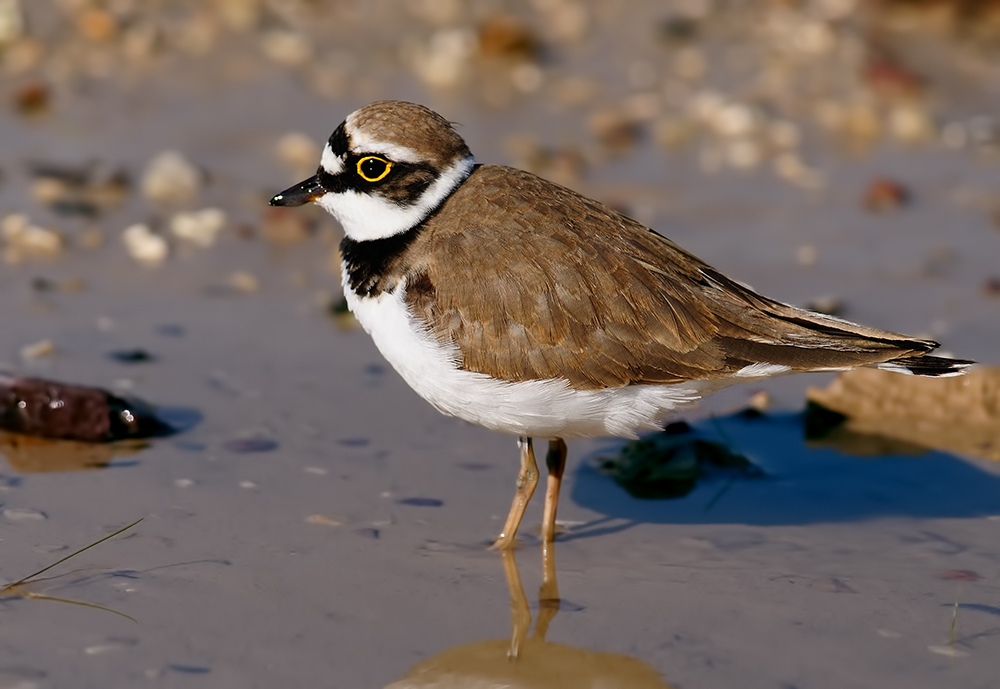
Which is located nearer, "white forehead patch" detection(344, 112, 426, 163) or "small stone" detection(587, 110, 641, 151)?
"white forehead patch" detection(344, 112, 426, 163)

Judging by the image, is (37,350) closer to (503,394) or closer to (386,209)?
(386,209)

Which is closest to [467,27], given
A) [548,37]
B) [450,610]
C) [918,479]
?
[548,37]

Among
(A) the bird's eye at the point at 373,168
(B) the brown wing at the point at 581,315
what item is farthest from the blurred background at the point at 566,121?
(B) the brown wing at the point at 581,315

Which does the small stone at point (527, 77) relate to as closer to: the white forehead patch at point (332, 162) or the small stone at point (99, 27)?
the small stone at point (99, 27)

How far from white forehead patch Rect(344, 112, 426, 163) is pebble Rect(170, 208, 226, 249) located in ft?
9.60

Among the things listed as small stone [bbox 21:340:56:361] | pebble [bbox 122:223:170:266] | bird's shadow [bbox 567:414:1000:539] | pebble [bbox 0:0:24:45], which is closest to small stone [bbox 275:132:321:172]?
pebble [bbox 122:223:170:266]

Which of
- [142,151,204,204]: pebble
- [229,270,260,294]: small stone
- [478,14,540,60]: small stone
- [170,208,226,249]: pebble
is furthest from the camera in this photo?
[478,14,540,60]: small stone

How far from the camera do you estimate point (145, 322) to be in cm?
697

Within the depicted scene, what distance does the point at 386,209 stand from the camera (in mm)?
5227

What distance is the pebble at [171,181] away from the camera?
830cm

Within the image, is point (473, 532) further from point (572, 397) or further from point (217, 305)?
point (217, 305)

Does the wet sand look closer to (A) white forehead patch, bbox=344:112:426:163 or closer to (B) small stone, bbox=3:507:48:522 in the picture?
(B) small stone, bbox=3:507:48:522

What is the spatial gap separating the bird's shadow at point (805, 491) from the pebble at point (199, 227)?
122 inches

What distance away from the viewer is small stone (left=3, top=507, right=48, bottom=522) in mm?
5020
